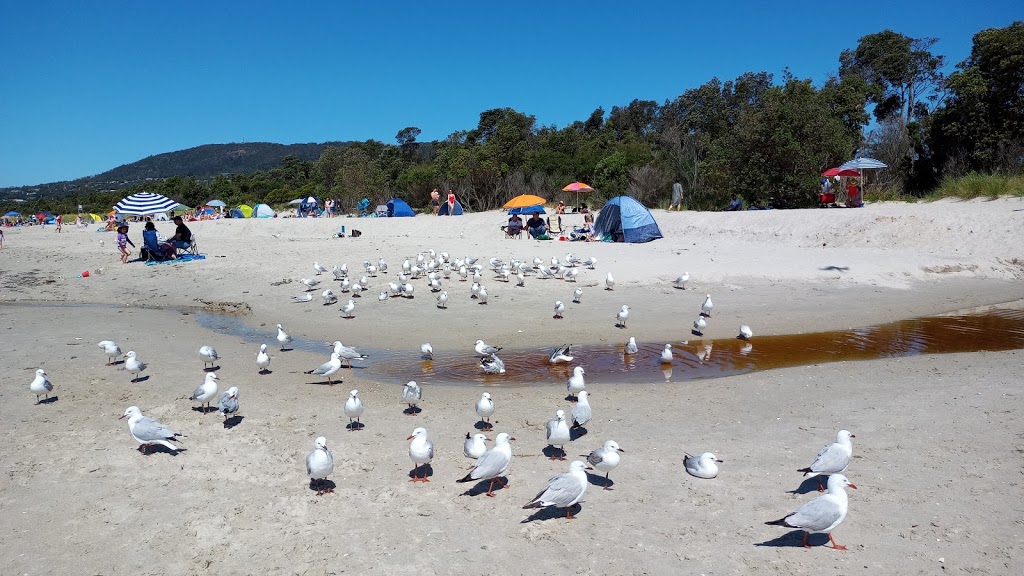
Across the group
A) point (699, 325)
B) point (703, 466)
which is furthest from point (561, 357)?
point (703, 466)

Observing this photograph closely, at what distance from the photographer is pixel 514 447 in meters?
7.03

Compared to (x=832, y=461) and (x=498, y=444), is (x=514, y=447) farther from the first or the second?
(x=832, y=461)

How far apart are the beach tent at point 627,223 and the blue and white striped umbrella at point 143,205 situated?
17970mm

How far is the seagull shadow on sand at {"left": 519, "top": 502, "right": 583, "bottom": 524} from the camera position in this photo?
547 cm

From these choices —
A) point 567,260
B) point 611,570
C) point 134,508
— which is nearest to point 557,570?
point 611,570

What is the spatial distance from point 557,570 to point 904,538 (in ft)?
9.23

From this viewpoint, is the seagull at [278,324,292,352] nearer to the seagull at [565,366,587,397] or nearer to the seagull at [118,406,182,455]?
the seagull at [118,406,182,455]

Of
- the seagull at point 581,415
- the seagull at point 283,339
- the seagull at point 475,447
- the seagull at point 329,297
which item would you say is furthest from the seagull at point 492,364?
the seagull at point 329,297

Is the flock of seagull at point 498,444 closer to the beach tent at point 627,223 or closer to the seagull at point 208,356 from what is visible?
the seagull at point 208,356

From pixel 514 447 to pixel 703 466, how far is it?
2092 millimetres

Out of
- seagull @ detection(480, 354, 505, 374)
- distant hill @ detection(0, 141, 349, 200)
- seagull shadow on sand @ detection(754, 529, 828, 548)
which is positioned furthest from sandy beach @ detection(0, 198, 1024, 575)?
distant hill @ detection(0, 141, 349, 200)

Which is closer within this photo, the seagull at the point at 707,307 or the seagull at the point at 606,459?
the seagull at the point at 606,459

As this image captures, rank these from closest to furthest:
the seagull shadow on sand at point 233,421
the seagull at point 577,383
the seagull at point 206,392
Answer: the seagull shadow on sand at point 233,421, the seagull at point 206,392, the seagull at point 577,383

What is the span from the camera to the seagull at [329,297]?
50.0 ft
